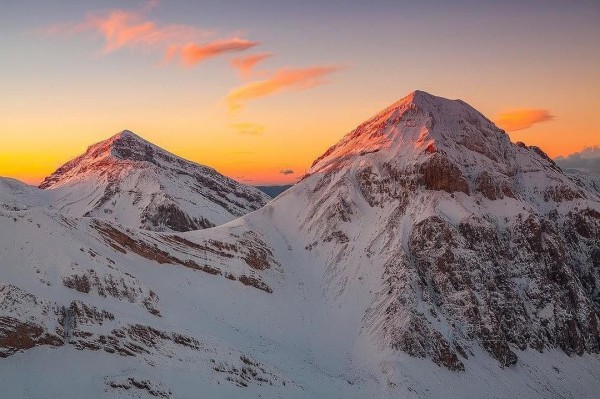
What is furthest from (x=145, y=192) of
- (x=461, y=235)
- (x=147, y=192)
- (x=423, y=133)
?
(x=461, y=235)

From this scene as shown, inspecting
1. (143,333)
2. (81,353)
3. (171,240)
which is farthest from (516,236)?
(81,353)

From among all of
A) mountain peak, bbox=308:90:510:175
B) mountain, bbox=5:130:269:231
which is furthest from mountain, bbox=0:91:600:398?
mountain, bbox=5:130:269:231

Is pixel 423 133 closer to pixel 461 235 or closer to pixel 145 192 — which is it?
pixel 461 235

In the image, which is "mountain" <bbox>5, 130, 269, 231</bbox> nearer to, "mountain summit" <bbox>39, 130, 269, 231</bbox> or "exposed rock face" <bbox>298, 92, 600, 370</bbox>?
"mountain summit" <bbox>39, 130, 269, 231</bbox>

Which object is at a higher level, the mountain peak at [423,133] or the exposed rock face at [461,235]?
the mountain peak at [423,133]

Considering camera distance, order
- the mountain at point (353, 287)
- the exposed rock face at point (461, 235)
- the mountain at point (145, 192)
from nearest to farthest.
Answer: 1. the mountain at point (353, 287)
2. the exposed rock face at point (461, 235)
3. the mountain at point (145, 192)

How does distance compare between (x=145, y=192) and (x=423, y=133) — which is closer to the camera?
(x=423, y=133)

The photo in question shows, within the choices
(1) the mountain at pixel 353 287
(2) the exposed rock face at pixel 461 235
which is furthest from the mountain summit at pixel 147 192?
(2) the exposed rock face at pixel 461 235

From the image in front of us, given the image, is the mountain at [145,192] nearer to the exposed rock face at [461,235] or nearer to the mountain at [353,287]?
the mountain at [353,287]
